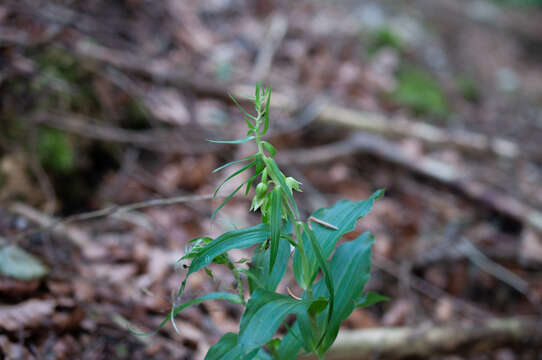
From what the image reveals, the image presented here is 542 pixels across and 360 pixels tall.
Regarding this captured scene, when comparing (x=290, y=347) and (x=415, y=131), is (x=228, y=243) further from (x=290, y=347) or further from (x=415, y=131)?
(x=415, y=131)

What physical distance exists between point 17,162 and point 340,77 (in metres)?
3.28

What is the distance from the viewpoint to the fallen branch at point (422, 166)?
2.96 meters

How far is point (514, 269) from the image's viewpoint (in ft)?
9.05

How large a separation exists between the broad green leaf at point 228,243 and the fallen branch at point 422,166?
2097 mm

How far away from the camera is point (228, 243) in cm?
98

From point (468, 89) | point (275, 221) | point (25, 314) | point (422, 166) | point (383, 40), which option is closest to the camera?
point (275, 221)

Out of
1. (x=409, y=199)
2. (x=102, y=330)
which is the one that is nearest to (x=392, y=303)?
(x=409, y=199)

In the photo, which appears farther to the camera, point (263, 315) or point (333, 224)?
point (333, 224)

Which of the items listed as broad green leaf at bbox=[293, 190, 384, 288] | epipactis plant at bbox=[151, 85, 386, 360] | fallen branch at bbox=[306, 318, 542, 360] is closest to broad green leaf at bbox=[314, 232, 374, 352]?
epipactis plant at bbox=[151, 85, 386, 360]

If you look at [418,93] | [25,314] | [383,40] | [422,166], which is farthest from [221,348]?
[383,40]

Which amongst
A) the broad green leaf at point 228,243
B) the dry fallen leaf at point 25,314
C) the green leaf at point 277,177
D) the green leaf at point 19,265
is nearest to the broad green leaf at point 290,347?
the broad green leaf at point 228,243

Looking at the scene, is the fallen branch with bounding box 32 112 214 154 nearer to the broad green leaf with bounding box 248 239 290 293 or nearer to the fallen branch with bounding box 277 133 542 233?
the fallen branch with bounding box 277 133 542 233

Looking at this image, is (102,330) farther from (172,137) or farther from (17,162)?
(172,137)

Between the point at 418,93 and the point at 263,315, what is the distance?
4.27 metres
